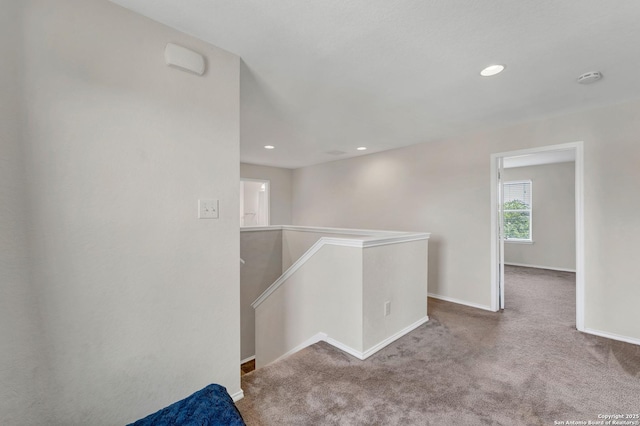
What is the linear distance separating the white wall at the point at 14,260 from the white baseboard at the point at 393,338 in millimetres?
2046

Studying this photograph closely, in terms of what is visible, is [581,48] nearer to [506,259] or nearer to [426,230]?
[426,230]

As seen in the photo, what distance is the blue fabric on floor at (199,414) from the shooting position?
4.11 feet

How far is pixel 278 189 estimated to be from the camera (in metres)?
6.34

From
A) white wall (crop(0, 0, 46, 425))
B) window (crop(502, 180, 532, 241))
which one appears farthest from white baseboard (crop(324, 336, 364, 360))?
window (crop(502, 180, 532, 241))

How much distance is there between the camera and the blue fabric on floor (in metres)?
1.25

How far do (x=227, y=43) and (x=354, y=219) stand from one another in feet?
12.8

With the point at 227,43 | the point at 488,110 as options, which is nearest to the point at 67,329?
the point at 227,43

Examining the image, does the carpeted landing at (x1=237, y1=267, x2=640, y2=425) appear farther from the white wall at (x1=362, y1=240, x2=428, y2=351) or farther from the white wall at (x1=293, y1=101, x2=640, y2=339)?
the white wall at (x1=293, y1=101, x2=640, y2=339)

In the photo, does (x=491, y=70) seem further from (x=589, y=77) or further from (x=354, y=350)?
(x=354, y=350)

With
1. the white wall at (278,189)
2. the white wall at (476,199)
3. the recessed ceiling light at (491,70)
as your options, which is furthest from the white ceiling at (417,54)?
the white wall at (278,189)

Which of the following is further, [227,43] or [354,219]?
[354,219]

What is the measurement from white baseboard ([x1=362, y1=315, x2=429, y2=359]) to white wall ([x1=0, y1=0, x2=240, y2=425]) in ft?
3.79

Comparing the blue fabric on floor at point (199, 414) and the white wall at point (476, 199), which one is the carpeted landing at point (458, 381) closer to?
the blue fabric on floor at point (199, 414)

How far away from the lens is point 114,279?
1.39m
